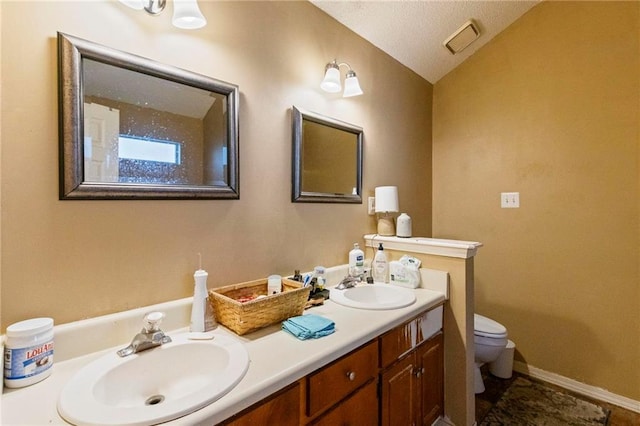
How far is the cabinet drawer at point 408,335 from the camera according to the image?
1163 millimetres

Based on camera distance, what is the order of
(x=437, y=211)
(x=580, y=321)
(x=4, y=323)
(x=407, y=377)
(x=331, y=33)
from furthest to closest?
(x=437, y=211) → (x=580, y=321) → (x=331, y=33) → (x=407, y=377) → (x=4, y=323)

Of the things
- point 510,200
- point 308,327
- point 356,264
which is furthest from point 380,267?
point 510,200

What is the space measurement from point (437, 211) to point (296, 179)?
1596mm

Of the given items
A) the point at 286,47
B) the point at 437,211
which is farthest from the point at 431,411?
the point at 286,47

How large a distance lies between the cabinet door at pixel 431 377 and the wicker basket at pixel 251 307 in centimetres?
63

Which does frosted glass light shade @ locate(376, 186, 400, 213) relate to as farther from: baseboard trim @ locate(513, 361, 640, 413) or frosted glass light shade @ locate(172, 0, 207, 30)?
baseboard trim @ locate(513, 361, 640, 413)

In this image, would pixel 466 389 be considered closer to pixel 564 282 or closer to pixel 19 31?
pixel 564 282

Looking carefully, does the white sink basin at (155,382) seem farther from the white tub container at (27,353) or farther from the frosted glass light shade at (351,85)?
the frosted glass light shade at (351,85)

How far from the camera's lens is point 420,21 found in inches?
74.8

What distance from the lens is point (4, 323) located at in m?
0.81

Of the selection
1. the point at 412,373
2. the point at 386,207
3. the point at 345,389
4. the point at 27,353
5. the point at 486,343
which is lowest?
the point at 486,343

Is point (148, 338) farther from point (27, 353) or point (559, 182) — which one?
point (559, 182)

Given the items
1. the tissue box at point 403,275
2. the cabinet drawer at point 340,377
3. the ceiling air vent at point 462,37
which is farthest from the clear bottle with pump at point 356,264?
the ceiling air vent at point 462,37

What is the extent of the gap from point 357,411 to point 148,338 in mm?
735
